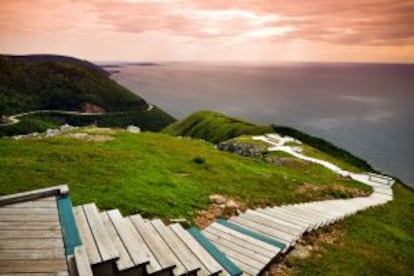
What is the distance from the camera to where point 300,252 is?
1355 cm

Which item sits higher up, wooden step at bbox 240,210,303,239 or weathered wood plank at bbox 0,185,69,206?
weathered wood plank at bbox 0,185,69,206

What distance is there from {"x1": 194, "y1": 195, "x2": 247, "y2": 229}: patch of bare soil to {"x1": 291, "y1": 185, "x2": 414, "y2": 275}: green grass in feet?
13.6

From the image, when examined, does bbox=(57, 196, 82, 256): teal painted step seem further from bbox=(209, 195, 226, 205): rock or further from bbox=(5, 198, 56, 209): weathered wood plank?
bbox=(209, 195, 226, 205): rock

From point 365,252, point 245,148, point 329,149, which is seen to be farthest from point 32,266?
point 329,149

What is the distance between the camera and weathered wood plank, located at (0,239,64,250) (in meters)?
7.04

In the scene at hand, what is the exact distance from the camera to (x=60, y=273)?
20.4ft

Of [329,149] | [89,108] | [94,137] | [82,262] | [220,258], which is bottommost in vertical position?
[89,108]

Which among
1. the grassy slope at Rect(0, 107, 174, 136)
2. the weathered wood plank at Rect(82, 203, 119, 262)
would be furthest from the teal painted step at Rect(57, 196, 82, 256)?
the grassy slope at Rect(0, 107, 174, 136)

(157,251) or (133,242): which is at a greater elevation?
(133,242)

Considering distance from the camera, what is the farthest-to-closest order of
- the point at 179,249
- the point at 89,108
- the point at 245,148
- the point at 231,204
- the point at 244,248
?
1. the point at 89,108
2. the point at 245,148
3. the point at 231,204
4. the point at 244,248
5. the point at 179,249

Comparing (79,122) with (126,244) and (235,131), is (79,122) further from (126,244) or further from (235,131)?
(126,244)

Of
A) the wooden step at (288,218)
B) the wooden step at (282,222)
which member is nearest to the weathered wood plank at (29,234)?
the wooden step at (282,222)

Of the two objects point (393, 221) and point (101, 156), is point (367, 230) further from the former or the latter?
point (101, 156)

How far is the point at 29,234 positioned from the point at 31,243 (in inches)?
16.1
